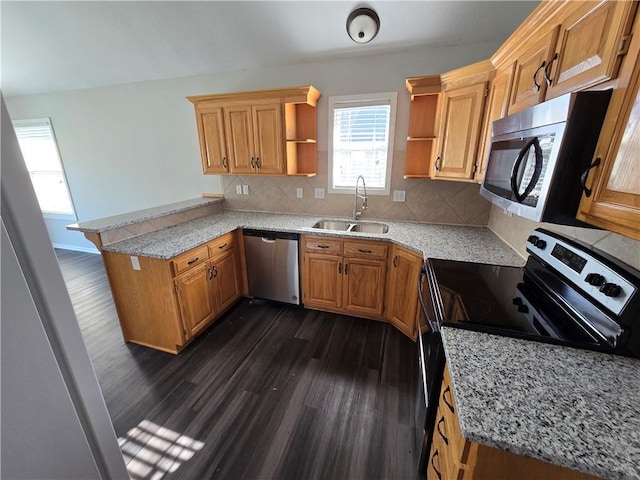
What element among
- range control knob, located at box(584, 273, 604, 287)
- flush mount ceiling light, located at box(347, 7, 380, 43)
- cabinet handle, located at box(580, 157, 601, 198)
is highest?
flush mount ceiling light, located at box(347, 7, 380, 43)

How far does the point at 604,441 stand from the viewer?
636 mm

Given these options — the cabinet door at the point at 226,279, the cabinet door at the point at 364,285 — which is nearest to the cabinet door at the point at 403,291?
the cabinet door at the point at 364,285

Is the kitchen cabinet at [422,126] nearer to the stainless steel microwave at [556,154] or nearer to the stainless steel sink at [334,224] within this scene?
the stainless steel sink at [334,224]

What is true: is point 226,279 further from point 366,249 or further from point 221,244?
point 366,249

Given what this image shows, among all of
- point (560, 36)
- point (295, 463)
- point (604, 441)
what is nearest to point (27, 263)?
point (604, 441)

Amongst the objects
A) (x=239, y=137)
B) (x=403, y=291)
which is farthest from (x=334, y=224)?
(x=239, y=137)

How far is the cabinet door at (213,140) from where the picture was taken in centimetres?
277

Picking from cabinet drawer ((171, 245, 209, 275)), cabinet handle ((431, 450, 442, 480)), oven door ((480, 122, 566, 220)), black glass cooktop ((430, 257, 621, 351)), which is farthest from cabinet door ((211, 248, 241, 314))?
oven door ((480, 122, 566, 220))

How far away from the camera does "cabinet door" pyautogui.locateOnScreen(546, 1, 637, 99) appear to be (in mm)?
818

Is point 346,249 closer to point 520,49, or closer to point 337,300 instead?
point 337,300

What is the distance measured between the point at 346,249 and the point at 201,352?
60.6 inches

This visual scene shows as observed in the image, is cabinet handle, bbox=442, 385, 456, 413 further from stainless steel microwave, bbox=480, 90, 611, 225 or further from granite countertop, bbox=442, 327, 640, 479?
stainless steel microwave, bbox=480, 90, 611, 225

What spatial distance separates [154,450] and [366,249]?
6.52ft

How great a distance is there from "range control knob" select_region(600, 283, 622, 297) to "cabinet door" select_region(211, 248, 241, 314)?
8.27 feet
